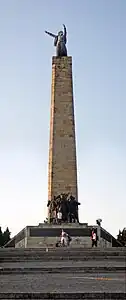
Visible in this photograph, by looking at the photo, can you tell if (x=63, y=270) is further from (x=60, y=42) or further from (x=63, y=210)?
(x=60, y=42)

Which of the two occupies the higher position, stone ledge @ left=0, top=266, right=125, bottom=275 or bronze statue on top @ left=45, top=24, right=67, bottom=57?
bronze statue on top @ left=45, top=24, right=67, bottom=57

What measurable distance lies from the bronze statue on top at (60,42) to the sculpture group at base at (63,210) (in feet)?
33.5

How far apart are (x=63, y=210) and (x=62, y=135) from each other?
5.15 m

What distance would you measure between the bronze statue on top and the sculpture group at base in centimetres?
1020

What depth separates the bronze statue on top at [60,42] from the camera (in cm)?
3181

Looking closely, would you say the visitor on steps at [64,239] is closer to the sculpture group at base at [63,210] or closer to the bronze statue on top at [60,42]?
the sculpture group at base at [63,210]

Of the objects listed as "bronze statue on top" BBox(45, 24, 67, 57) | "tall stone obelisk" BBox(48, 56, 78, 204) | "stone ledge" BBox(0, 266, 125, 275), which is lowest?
"stone ledge" BBox(0, 266, 125, 275)

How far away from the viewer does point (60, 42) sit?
105ft

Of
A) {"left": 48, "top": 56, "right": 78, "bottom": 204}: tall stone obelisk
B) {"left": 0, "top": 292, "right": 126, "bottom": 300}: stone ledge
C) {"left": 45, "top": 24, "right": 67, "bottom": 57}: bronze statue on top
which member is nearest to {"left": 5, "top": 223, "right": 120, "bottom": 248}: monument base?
{"left": 48, "top": 56, "right": 78, "bottom": 204}: tall stone obelisk

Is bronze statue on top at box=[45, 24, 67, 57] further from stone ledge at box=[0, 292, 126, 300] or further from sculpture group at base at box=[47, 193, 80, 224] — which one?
stone ledge at box=[0, 292, 126, 300]

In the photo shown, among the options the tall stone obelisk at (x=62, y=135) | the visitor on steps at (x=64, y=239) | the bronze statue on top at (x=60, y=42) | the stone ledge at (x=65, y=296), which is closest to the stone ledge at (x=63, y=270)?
the stone ledge at (x=65, y=296)

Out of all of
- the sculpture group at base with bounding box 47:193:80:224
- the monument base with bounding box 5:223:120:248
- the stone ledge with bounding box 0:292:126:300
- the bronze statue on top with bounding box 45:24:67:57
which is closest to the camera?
the stone ledge with bounding box 0:292:126:300

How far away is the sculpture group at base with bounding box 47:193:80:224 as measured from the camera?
26469 mm

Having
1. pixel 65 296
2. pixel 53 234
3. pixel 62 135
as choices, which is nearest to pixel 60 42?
pixel 62 135
